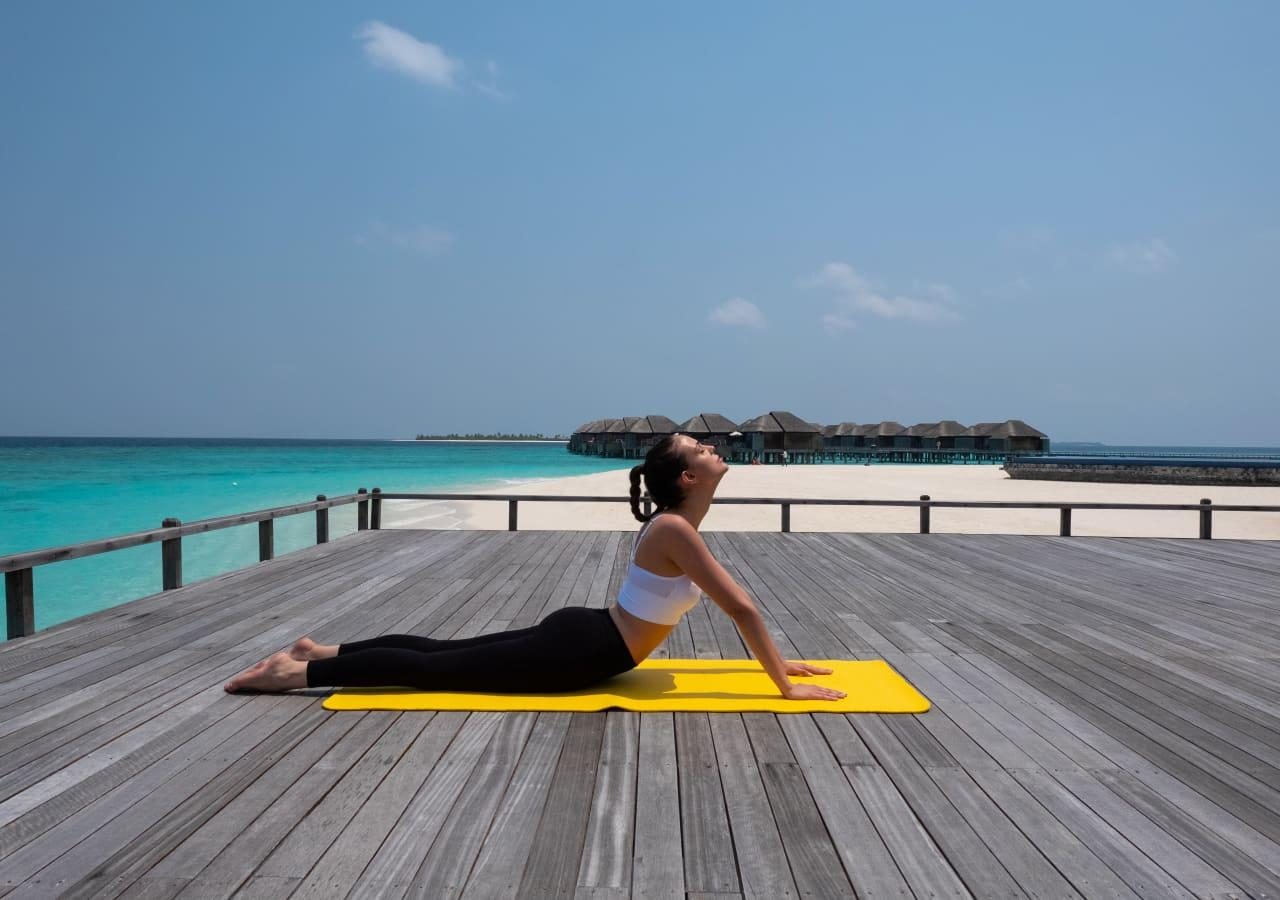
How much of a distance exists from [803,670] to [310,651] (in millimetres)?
2121

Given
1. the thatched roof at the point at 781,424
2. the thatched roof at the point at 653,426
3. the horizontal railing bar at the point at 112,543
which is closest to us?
the horizontal railing bar at the point at 112,543

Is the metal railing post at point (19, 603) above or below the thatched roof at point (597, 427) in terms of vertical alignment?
below

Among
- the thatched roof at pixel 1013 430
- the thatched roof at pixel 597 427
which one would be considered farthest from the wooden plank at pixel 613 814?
the thatched roof at pixel 597 427

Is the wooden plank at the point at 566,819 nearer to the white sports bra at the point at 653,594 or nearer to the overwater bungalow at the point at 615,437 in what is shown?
the white sports bra at the point at 653,594

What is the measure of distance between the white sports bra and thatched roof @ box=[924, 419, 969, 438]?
54.5m

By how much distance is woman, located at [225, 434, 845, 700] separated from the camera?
288cm

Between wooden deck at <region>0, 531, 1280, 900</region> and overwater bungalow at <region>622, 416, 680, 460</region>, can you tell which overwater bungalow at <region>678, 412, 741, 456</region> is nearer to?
overwater bungalow at <region>622, 416, 680, 460</region>

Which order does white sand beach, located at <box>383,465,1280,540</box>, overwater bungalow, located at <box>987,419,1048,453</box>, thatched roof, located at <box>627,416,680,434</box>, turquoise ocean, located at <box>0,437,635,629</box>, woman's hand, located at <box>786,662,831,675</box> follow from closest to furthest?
woman's hand, located at <box>786,662,831,675</box>, turquoise ocean, located at <box>0,437,635,629</box>, white sand beach, located at <box>383,465,1280,540</box>, overwater bungalow, located at <box>987,419,1048,453</box>, thatched roof, located at <box>627,416,680,434</box>

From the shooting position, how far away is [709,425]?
49.2 meters

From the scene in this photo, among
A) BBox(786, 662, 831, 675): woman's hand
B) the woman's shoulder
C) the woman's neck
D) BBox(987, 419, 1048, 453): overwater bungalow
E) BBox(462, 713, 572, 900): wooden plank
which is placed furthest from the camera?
BBox(987, 419, 1048, 453): overwater bungalow

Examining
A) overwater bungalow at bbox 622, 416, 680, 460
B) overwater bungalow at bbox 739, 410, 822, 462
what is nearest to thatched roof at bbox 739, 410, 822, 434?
overwater bungalow at bbox 739, 410, 822, 462

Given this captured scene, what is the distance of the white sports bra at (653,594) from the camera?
115 inches

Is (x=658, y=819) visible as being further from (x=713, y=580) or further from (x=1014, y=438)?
(x=1014, y=438)

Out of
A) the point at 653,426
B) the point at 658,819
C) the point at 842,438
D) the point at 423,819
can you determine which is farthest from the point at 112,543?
the point at 842,438
